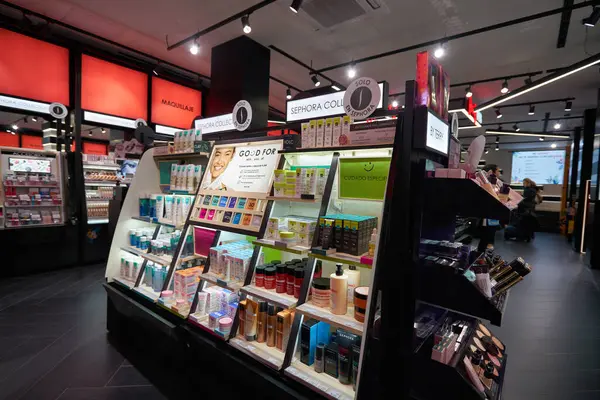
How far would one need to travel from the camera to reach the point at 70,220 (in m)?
5.68

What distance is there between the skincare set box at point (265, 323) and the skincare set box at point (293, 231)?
0.45 meters

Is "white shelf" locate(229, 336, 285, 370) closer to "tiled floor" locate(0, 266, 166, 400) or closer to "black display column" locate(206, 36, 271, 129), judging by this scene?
"tiled floor" locate(0, 266, 166, 400)

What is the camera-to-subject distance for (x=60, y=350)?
3016 mm

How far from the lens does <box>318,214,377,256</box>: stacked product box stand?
68.5 inches

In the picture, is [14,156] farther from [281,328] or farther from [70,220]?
[281,328]

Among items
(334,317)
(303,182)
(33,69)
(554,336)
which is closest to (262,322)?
(334,317)

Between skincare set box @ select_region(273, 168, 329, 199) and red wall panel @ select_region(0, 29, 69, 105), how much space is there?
582 cm

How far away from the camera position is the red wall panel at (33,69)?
505 cm

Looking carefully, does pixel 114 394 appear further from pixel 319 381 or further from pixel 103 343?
pixel 319 381

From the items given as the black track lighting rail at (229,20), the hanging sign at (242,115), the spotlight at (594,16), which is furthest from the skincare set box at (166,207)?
the spotlight at (594,16)

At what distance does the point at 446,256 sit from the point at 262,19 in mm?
4812

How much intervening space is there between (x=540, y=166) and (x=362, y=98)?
17.4 meters

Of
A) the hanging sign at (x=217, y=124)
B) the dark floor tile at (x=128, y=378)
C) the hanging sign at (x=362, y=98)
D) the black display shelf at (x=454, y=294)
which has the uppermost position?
the hanging sign at (x=217, y=124)

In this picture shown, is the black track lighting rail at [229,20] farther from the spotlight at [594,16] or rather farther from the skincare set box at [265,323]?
the spotlight at [594,16]
